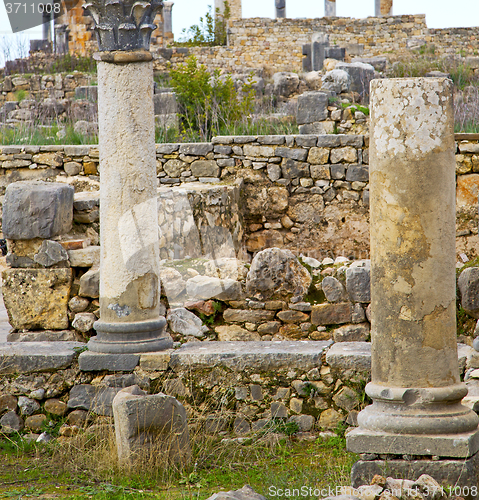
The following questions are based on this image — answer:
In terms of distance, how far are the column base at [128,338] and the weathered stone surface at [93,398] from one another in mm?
248

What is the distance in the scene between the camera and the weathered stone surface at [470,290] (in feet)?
15.5

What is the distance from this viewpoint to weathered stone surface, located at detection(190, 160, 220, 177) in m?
9.33

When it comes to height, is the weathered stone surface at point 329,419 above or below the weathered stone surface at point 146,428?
below

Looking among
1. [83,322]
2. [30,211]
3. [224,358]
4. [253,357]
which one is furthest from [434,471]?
[30,211]

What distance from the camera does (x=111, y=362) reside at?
14.2ft

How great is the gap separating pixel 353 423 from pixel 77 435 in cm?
171

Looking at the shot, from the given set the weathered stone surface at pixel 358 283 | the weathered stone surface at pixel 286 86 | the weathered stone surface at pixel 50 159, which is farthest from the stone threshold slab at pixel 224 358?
the weathered stone surface at pixel 286 86

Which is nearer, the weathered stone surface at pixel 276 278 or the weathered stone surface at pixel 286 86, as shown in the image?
the weathered stone surface at pixel 276 278

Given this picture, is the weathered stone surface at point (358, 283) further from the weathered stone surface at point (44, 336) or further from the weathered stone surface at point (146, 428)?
the weathered stone surface at point (44, 336)

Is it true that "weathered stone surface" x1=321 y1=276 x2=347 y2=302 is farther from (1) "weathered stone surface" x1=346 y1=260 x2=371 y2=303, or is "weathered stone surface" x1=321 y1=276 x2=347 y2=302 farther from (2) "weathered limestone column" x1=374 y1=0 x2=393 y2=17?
(2) "weathered limestone column" x1=374 y1=0 x2=393 y2=17

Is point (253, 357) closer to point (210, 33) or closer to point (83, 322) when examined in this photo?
point (83, 322)

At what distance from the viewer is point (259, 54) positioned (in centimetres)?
1908

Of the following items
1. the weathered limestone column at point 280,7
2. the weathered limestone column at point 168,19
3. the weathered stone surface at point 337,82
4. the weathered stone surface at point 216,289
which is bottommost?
the weathered stone surface at point 216,289

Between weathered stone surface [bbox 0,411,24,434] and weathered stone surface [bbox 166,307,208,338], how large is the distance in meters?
1.29
